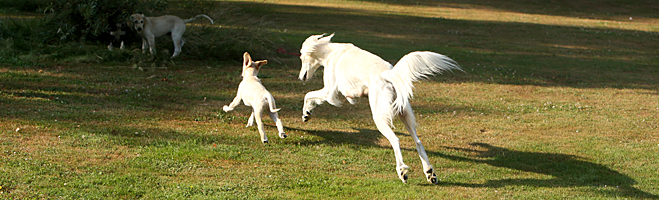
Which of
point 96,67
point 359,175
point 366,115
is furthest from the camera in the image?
point 96,67

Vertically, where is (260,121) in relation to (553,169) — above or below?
above

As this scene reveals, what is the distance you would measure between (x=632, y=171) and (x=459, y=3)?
25036 millimetres

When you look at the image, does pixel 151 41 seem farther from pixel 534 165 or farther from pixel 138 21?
pixel 534 165

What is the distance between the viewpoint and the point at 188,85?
1061 centimetres

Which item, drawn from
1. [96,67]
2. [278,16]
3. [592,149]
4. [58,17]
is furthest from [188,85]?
[278,16]

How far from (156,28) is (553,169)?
354 inches

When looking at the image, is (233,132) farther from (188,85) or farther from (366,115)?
(188,85)

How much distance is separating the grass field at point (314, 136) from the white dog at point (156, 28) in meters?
0.61

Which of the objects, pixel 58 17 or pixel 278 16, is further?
pixel 278 16

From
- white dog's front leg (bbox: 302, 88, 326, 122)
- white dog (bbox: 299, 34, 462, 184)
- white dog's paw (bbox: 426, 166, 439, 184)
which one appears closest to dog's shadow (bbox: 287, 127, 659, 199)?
white dog's paw (bbox: 426, 166, 439, 184)

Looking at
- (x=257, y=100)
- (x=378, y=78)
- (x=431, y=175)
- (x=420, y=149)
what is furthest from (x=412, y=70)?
(x=257, y=100)

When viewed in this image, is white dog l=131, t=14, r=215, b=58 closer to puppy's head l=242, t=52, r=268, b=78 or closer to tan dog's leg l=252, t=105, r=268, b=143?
puppy's head l=242, t=52, r=268, b=78

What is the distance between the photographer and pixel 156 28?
486 inches

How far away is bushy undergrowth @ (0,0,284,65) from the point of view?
11961 mm
